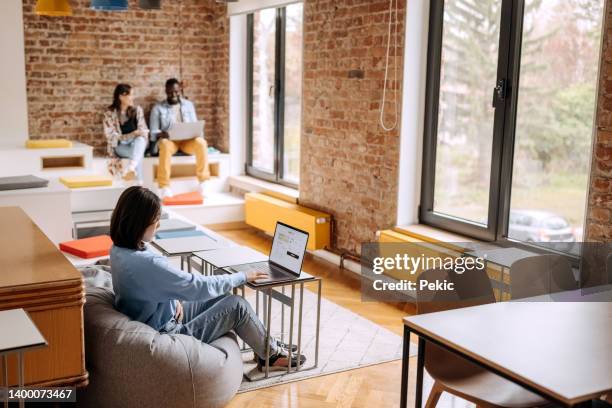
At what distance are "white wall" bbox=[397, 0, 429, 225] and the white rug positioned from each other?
1.07 meters

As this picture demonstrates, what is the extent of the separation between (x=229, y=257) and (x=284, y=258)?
0.35 m

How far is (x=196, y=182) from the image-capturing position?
27.9 feet

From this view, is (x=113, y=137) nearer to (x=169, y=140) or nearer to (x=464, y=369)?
(x=169, y=140)

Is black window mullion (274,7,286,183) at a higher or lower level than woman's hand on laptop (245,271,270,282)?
higher

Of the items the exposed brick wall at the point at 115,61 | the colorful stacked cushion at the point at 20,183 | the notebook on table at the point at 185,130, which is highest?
the exposed brick wall at the point at 115,61

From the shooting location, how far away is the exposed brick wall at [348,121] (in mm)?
5824

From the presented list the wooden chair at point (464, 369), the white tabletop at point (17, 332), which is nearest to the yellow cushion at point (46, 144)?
the white tabletop at point (17, 332)

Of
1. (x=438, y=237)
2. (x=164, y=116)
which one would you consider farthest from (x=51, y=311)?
(x=164, y=116)

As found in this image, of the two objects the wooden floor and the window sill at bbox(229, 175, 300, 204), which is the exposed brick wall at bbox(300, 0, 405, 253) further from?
the wooden floor

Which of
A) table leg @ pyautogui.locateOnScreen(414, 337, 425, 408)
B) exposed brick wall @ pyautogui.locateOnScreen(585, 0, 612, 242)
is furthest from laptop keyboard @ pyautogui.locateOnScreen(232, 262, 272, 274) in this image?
exposed brick wall @ pyautogui.locateOnScreen(585, 0, 612, 242)

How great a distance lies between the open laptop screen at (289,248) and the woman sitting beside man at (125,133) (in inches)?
173

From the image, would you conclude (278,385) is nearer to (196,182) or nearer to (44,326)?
(44,326)

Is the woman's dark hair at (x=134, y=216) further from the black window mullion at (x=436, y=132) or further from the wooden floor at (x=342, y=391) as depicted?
the black window mullion at (x=436, y=132)

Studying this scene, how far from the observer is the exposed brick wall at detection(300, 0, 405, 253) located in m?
5.82
